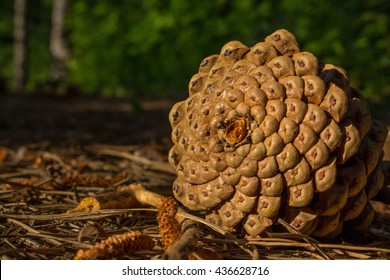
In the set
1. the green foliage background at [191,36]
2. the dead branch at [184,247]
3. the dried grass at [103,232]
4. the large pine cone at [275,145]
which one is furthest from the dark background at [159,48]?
the dead branch at [184,247]

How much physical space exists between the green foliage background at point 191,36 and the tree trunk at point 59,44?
253 millimetres

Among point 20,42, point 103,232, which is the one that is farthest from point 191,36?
point 103,232

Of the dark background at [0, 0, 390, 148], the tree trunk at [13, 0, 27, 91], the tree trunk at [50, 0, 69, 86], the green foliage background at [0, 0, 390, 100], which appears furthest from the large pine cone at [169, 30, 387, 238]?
the tree trunk at [13, 0, 27, 91]

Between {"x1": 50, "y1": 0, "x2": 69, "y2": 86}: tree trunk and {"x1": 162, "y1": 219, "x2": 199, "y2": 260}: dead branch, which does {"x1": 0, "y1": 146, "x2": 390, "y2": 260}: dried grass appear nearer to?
{"x1": 162, "y1": 219, "x2": 199, "y2": 260}: dead branch

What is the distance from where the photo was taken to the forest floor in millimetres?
1608

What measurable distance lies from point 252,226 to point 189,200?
214mm

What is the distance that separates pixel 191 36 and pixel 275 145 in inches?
239

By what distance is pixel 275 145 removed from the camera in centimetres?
155

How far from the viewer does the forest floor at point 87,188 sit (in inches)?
63.3

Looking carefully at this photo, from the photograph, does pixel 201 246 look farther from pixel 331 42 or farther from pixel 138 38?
pixel 138 38

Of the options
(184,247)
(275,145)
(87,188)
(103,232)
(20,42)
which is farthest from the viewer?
(20,42)

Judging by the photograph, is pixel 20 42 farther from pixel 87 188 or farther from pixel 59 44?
pixel 87 188

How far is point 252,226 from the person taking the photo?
1.63m

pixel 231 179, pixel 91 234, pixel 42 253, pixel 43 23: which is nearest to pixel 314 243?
pixel 231 179
